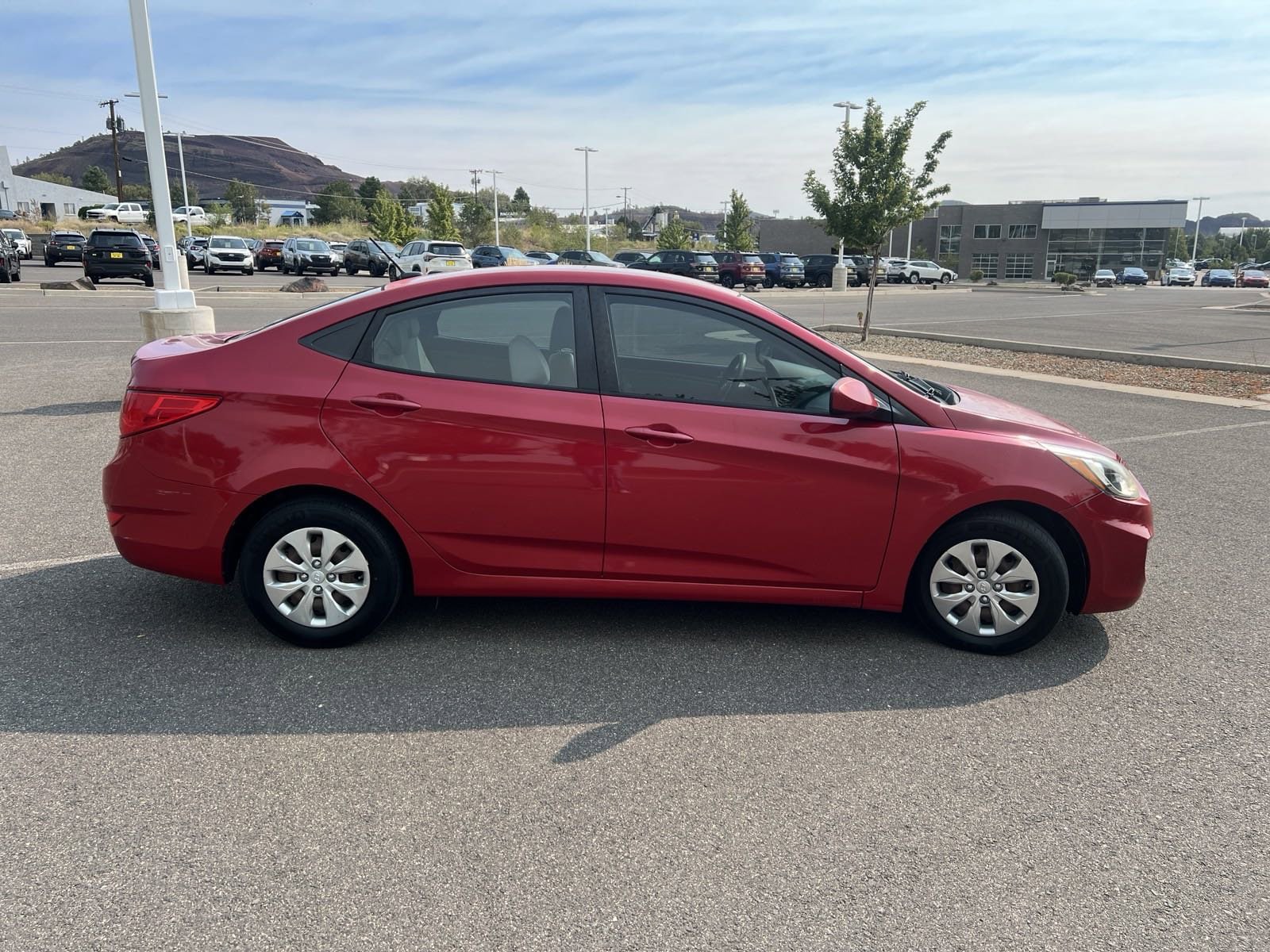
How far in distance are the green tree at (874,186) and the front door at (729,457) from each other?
15.5 m

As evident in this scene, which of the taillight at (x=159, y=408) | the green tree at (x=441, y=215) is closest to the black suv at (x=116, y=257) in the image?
the taillight at (x=159, y=408)

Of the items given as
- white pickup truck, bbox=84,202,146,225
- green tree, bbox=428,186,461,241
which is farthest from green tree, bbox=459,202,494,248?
white pickup truck, bbox=84,202,146,225

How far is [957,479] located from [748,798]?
177cm

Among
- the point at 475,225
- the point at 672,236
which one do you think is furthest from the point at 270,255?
the point at 475,225

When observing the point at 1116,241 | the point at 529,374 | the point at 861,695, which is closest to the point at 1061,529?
the point at 861,695

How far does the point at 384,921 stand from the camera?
2.52 metres

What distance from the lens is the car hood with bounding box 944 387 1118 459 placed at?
4.23 metres

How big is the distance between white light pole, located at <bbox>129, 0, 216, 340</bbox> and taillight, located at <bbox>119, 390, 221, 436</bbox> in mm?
5320

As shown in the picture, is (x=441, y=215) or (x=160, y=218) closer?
(x=160, y=218)

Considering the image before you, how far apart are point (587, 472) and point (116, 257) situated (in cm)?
3199

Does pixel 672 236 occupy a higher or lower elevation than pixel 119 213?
lower

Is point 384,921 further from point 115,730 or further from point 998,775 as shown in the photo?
point 998,775

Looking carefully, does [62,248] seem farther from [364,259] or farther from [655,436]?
[655,436]

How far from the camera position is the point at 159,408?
13.3 feet
